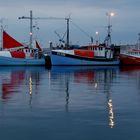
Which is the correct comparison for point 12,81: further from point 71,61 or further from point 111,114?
point 71,61

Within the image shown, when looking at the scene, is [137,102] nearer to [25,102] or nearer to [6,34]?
[25,102]

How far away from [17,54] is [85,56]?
1143 cm

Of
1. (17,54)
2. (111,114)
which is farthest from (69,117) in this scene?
(17,54)

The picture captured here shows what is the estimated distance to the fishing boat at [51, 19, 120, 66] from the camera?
2921 inches

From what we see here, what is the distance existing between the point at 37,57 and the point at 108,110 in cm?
6111

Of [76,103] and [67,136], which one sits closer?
[67,136]

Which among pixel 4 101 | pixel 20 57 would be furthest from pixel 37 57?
pixel 4 101

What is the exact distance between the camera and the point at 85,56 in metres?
75.8

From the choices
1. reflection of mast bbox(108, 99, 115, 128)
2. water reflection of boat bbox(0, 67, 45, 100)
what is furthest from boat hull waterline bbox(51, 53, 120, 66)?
reflection of mast bbox(108, 99, 115, 128)

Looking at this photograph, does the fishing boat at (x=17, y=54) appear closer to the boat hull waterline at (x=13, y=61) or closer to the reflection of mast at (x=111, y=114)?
the boat hull waterline at (x=13, y=61)

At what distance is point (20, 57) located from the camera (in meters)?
74.5

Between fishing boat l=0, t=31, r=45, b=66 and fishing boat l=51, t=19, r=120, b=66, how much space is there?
3.72 meters

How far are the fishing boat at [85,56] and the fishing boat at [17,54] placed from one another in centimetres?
372

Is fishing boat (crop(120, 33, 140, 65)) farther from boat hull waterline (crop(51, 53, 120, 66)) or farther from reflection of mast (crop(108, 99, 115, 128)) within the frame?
reflection of mast (crop(108, 99, 115, 128))
